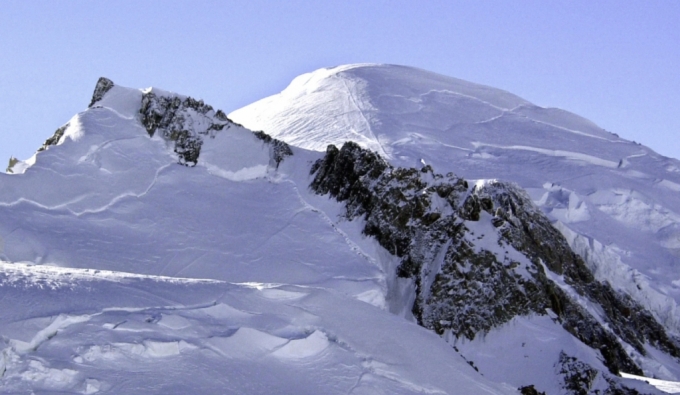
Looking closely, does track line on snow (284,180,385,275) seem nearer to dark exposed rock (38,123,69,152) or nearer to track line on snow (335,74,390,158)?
track line on snow (335,74,390,158)

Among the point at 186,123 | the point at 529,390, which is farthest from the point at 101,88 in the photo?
the point at 529,390

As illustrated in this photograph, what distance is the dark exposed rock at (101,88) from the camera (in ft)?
116

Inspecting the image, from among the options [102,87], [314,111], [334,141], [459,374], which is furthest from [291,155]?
[459,374]

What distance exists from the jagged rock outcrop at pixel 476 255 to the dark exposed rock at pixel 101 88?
845 cm

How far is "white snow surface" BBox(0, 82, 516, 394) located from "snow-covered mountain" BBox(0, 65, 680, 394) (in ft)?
0.19

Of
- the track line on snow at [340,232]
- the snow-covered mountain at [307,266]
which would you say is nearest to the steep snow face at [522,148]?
the snow-covered mountain at [307,266]

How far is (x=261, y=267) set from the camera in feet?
91.2

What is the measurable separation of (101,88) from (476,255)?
51.3ft

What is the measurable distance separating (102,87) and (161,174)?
18.3 feet

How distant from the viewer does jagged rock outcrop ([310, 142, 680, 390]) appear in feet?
92.3

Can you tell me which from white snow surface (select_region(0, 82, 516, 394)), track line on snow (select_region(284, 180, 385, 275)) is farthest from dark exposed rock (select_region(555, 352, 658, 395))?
track line on snow (select_region(284, 180, 385, 275))

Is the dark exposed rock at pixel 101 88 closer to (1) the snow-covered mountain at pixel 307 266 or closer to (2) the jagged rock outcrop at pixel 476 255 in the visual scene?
(1) the snow-covered mountain at pixel 307 266

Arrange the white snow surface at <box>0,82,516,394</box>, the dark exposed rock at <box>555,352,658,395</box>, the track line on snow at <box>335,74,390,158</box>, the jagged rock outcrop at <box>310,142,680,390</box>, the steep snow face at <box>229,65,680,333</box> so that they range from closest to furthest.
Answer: the white snow surface at <box>0,82,516,394</box> < the dark exposed rock at <box>555,352,658,395</box> < the jagged rock outcrop at <box>310,142,680,390</box> < the steep snow face at <box>229,65,680,333</box> < the track line on snow at <box>335,74,390,158</box>

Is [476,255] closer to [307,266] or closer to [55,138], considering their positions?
[307,266]
